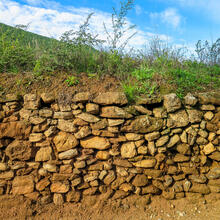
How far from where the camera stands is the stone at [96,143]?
307cm

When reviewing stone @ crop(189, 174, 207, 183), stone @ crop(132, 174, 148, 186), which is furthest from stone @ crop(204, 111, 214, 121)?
stone @ crop(132, 174, 148, 186)

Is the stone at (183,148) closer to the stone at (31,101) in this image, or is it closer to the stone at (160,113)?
the stone at (160,113)

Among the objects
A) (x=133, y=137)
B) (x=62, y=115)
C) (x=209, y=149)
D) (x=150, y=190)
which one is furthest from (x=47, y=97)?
(x=209, y=149)

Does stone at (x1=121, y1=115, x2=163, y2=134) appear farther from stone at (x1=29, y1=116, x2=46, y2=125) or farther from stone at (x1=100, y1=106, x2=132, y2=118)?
stone at (x1=29, y1=116, x2=46, y2=125)

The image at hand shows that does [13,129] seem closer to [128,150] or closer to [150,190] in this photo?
[128,150]

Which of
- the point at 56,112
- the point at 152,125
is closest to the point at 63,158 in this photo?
the point at 56,112

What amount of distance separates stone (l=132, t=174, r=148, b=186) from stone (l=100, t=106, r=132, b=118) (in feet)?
3.44

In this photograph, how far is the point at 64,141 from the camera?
121 inches

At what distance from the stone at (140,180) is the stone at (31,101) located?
2.04 m

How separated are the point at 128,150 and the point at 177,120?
0.96 metres

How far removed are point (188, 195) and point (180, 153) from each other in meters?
0.76

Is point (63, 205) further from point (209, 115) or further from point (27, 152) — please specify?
point (209, 115)

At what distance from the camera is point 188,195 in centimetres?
328

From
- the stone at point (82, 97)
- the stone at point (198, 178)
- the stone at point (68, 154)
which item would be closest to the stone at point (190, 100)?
the stone at point (198, 178)
